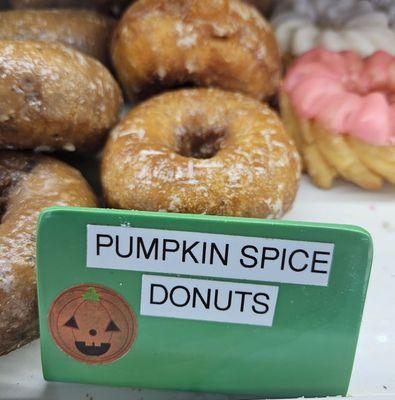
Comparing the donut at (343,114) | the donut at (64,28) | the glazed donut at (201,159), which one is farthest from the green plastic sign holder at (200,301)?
the donut at (64,28)

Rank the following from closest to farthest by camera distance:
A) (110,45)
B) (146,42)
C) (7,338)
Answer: (7,338)
(146,42)
(110,45)

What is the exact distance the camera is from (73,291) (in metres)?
0.71

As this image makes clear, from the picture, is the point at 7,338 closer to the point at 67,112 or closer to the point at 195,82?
the point at 67,112

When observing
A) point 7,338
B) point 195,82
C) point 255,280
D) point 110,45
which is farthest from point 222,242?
point 110,45

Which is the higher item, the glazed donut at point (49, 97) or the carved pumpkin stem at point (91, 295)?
the glazed donut at point (49, 97)

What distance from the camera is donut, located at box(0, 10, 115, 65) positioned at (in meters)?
1.20

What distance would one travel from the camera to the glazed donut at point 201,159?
93 cm

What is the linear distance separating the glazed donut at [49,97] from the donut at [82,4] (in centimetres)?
38

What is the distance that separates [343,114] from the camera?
1.19 m

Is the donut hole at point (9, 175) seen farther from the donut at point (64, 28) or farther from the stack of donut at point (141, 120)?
the donut at point (64, 28)

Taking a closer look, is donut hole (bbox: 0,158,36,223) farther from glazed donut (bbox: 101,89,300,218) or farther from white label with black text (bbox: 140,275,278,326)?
white label with black text (bbox: 140,275,278,326)

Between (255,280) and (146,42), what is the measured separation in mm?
638

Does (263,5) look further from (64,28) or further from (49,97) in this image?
(49,97)

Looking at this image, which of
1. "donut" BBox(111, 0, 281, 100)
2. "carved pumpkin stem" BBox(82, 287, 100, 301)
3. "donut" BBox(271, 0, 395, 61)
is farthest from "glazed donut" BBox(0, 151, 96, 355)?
"donut" BBox(271, 0, 395, 61)
